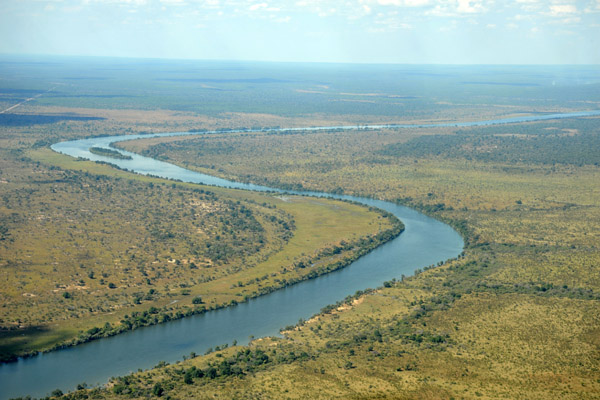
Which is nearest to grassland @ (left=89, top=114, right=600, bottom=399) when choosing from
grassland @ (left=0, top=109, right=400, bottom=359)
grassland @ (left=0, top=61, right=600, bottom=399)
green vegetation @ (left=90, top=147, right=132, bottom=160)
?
grassland @ (left=0, top=61, right=600, bottom=399)

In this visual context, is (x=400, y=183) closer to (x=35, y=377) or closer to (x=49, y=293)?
(x=49, y=293)

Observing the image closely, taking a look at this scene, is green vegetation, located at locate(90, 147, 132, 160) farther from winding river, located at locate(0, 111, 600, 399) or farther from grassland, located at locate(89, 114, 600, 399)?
winding river, located at locate(0, 111, 600, 399)

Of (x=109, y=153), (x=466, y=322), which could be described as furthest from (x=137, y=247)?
(x=109, y=153)

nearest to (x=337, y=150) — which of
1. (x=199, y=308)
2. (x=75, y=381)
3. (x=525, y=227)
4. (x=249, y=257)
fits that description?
(x=525, y=227)

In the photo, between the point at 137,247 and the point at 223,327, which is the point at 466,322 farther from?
the point at 137,247

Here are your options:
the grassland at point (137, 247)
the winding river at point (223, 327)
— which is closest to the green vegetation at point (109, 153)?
the grassland at point (137, 247)

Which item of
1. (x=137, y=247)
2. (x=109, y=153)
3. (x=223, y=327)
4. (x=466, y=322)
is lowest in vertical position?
(x=223, y=327)
